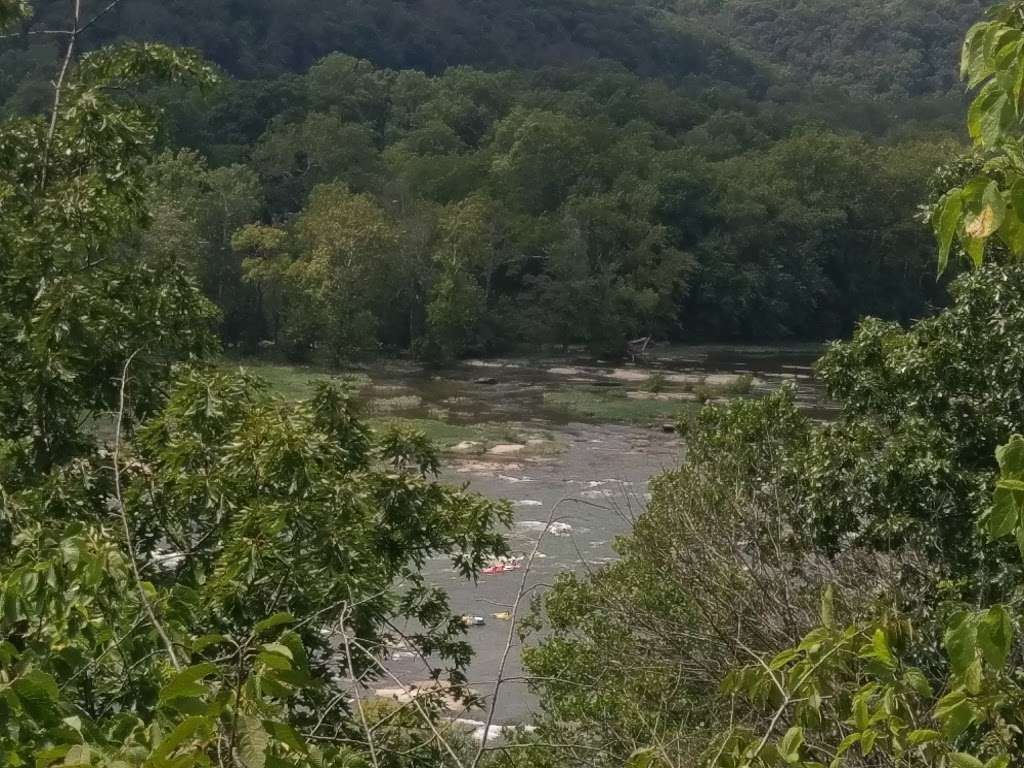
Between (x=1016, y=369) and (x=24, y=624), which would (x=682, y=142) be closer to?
(x=1016, y=369)

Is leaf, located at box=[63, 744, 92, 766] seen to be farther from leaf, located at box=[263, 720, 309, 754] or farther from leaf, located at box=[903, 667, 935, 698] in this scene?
leaf, located at box=[903, 667, 935, 698]

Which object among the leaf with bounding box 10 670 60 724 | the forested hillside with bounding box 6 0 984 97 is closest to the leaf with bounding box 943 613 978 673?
the leaf with bounding box 10 670 60 724

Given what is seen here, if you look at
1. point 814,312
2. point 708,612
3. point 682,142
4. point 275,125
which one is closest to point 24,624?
point 708,612

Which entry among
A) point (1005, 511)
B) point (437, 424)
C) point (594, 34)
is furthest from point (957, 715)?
point (594, 34)

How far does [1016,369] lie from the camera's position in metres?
8.54

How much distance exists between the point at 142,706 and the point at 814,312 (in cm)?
4972

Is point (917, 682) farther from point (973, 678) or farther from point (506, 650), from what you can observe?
point (506, 650)

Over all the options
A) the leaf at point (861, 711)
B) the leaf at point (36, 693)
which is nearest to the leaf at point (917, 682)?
the leaf at point (861, 711)

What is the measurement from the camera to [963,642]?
8.08ft

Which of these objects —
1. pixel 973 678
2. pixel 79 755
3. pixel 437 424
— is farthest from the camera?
pixel 437 424

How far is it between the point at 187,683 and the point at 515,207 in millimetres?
49737

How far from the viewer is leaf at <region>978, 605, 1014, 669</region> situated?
2443 millimetres

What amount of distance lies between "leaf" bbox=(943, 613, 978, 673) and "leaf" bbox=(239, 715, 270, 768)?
1.25 m

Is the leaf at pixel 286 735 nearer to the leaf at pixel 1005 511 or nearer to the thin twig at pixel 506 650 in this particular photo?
the thin twig at pixel 506 650
